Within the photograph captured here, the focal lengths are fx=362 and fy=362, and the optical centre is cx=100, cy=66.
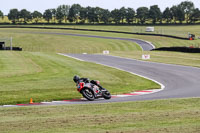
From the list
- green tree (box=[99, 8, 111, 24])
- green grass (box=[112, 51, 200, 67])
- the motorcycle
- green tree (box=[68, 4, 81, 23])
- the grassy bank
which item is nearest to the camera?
the motorcycle

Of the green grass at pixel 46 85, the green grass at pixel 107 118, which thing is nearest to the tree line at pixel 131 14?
the green grass at pixel 46 85

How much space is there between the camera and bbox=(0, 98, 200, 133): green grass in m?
10.5

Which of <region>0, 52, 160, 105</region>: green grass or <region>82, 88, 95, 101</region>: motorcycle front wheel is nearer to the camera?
<region>82, 88, 95, 101</region>: motorcycle front wheel

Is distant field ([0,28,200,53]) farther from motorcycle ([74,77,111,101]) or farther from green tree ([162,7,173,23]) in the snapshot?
green tree ([162,7,173,23])

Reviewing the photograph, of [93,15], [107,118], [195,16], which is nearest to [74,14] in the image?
[93,15]

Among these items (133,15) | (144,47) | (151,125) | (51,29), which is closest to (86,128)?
(151,125)

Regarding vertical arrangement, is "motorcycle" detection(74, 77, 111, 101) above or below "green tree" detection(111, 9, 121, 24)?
below

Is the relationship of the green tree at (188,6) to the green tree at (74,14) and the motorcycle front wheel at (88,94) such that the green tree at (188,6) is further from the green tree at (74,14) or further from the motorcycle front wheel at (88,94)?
the motorcycle front wheel at (88,94)

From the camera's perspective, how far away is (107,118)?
39.5ft

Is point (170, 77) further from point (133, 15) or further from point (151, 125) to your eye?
point (133, 15)

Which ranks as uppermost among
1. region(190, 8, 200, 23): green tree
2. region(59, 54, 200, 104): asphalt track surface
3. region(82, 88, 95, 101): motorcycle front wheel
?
region(190, 8, 200, 23): green tree

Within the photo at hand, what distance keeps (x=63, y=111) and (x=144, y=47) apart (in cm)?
6638

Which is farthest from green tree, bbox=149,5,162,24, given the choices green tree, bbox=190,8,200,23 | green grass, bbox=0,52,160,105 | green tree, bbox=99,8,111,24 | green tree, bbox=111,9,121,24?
green grass, bbox=0,52,160,105

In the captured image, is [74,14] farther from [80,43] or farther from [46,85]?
[46,85]
